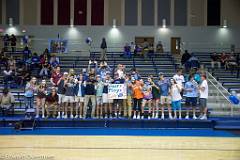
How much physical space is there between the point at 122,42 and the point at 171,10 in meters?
4.68

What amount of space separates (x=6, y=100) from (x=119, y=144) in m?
7.67

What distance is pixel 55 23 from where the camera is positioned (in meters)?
35.4

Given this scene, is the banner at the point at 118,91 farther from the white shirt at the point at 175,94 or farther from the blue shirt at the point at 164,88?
the white shirt at the point at 175,94

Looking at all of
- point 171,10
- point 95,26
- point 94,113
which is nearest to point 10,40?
point 95,26

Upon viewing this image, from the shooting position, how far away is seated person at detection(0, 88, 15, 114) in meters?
19.5

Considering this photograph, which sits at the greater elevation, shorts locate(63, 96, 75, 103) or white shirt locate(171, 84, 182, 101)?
white shirt locate(171, 84, 182, 101)

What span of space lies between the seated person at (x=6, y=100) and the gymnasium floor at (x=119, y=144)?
290 cm

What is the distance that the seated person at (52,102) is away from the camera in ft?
62.1

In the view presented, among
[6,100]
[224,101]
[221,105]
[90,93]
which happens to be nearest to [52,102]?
[90,93]

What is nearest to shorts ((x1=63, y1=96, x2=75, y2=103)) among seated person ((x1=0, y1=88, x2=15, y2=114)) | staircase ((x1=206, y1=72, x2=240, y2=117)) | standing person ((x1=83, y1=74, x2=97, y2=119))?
standing person ((x1=83, y1=74, x2=97, y2=119))

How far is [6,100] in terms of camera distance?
19.5 meters

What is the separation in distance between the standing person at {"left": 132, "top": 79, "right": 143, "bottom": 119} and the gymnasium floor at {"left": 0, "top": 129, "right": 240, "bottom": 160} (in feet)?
4.64

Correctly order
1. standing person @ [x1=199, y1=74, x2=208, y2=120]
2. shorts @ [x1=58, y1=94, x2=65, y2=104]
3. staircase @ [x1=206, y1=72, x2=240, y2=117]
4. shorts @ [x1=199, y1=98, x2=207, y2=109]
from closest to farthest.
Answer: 1. standing person @ [x1=199, y1=74, x2=208, y2=120]
2. shorts @ [x1=199, y1=98, x2=207, y2=109]
3. shorts @ [x1=58, y1=94, x2=65, y2=104]
4. staircase @ [x1=206, y1=72, x2=240, y2=117]

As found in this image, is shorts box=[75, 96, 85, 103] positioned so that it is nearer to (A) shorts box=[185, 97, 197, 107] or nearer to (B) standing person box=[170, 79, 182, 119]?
(B) standing person box=[170, 79, 182, 119]
